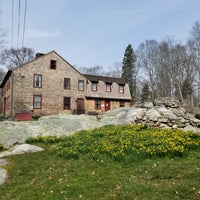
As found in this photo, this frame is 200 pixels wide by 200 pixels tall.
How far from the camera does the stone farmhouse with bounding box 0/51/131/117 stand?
1191 inches

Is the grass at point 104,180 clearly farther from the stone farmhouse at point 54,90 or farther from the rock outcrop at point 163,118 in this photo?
the stone farmhouse at point 54,90

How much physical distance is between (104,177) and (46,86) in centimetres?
2601

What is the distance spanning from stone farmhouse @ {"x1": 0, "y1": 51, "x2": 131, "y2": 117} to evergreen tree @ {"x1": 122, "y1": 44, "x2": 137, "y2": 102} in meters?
21.6

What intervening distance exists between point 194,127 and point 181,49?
30375 mm

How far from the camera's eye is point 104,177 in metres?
7.18

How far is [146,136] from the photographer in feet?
36.0

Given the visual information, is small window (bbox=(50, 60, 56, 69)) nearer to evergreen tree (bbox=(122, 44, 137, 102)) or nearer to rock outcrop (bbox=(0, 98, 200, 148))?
rock outcrop (bbox=(0, 98, 200, 148))

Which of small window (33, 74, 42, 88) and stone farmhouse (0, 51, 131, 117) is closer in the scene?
stone farmhouse (0, 51, 131, 117)

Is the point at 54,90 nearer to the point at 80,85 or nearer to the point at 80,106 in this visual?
the point at 80,85

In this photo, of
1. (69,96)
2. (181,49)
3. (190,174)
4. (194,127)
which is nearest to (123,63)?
(181,49)

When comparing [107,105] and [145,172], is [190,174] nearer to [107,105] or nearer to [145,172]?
[145,172]

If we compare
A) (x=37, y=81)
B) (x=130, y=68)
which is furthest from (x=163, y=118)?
(x=130, y=68)

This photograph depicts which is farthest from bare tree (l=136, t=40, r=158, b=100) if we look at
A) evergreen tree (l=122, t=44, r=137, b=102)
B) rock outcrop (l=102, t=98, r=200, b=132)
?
rock outcrop (l=102, t=98, r=200, b=132)

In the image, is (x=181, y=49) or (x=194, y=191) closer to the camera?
(x=194, y=191)
